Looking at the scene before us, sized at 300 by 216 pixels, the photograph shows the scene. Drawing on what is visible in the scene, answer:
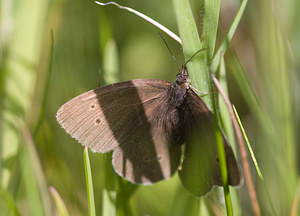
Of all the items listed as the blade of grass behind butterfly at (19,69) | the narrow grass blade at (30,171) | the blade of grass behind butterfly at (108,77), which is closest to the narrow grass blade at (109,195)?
the blade of grass behind butterfly at (108,77)

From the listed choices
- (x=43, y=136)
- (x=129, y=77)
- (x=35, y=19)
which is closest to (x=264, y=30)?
(x=129, y=77)

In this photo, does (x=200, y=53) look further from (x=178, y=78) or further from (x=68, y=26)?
(x=68, y=26)

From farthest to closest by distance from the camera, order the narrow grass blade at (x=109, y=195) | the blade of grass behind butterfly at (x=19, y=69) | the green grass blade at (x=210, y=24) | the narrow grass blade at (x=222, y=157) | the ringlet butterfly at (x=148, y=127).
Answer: the blade of grass behind butterfly at (x=19, y=69)
the ringlet butterfly at (x=148, y=127)
the narrow grass blade at (x=109, y=195)
the green grass blade at (x=210, y=24)
the narrow grass blade at (x=222, y=157)

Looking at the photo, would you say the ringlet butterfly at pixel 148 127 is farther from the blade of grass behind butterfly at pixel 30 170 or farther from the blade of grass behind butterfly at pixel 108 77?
the blade of grass behind butterfly at pixel 30 170

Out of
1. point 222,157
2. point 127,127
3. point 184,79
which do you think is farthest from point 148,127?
point 222,157

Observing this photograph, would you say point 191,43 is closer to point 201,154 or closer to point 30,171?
point 201,154

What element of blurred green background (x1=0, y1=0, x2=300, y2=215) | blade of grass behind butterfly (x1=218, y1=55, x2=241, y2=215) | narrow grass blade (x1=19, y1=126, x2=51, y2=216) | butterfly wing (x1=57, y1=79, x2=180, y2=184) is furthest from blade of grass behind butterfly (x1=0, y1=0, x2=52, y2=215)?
blade of grass behind butterfly (x1=218, y1=55, x2=241, y2=215)
